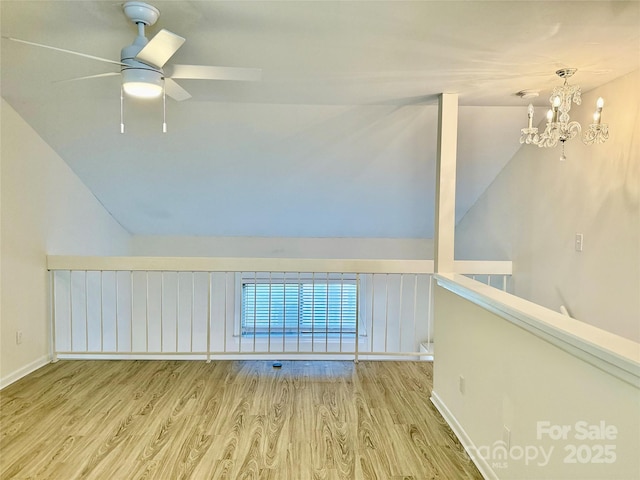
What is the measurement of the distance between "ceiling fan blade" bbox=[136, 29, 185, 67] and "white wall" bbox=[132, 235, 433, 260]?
3581mm

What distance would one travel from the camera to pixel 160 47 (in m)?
1.71

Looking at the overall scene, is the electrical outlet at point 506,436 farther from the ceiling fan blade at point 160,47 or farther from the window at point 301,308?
the window at point 301,308

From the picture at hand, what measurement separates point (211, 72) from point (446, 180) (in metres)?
1.81

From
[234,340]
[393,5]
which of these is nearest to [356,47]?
[393,5]

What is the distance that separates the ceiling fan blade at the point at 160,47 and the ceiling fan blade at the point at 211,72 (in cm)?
8

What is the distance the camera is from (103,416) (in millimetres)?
2670

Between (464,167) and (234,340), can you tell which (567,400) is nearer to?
(464,167)

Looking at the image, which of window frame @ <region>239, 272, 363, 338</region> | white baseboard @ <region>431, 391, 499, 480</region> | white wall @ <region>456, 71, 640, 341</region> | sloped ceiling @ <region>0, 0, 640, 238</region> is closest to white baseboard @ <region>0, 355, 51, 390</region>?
sloped ceiling @ <region>0, 0, 640, 238</region>

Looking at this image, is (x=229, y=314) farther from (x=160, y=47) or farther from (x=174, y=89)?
(x=160, y=47)

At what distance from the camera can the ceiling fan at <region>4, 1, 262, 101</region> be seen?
172cm

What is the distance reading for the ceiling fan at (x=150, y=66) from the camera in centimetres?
172

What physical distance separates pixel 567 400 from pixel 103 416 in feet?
9.12

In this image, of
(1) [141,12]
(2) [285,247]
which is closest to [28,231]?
(1) [141,12]

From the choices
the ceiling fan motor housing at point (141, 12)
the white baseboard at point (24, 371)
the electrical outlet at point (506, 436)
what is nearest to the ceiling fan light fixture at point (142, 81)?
the ceiling fan motor housing at point (141, 12)
